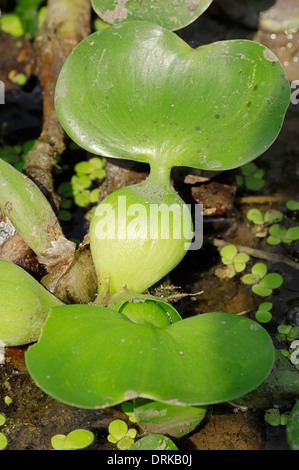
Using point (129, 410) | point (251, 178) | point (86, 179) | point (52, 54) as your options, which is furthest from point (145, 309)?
point (52, 54)

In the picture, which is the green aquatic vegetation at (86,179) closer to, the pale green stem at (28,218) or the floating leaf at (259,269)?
the pale green stem at (28,218)

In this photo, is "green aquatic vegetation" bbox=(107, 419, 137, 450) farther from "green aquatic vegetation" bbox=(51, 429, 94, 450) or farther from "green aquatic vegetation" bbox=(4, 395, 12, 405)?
"green aquatic vegetation" bbox=(4, 395, 12, 405)

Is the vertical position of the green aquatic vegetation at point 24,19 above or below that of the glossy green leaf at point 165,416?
above

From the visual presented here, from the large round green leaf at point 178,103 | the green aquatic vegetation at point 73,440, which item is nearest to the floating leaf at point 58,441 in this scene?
the green aquatic vegetation at point 73,440

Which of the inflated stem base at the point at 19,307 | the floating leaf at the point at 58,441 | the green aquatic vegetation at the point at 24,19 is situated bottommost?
the floating leaf at the point at 58,441

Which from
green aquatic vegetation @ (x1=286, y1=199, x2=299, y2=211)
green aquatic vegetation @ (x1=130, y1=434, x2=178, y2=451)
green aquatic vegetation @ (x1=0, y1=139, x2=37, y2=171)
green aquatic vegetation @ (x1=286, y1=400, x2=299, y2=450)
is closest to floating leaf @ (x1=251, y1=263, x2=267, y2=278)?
green aquatic vegetation @ (x1=286, y1=199, x2=299, y2=211)

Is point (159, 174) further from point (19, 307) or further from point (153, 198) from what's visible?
point (19, 307)
